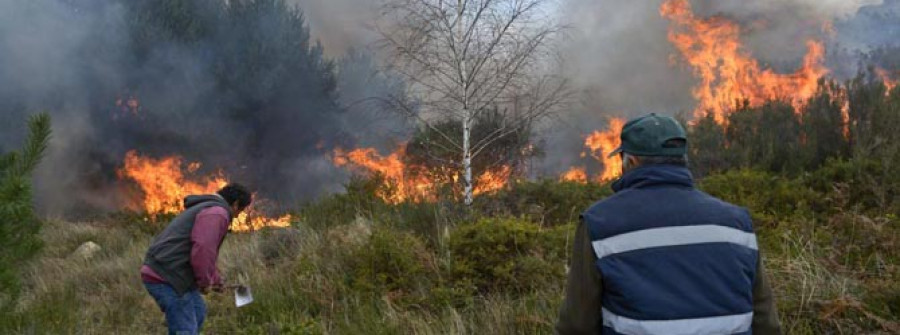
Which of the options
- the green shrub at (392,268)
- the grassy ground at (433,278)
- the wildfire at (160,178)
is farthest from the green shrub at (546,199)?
the wildfire at (160,178)

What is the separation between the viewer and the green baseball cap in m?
2.03

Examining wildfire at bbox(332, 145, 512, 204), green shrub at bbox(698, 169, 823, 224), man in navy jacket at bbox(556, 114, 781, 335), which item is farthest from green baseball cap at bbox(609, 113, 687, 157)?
wildfire at bbox(332, 145, 512, 204)

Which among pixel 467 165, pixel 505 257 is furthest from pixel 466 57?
pixel 505 257

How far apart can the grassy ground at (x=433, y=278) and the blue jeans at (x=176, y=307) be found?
0.43 metres

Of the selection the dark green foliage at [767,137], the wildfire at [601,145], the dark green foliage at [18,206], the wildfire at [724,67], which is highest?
the wildfire at [724,67]

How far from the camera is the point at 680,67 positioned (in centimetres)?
1758

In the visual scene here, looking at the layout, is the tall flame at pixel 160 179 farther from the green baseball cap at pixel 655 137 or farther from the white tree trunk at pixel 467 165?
the green baseball cap at pixel 655 137

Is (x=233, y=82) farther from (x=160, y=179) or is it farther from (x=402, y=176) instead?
(x=402, y=176)

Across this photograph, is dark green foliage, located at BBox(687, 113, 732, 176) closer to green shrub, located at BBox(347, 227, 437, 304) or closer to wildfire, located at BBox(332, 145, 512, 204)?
wildfire, located at BBox(332, 145, 512, 204)

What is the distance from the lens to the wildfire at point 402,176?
8.89 metres

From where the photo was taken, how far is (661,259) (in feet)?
6.19

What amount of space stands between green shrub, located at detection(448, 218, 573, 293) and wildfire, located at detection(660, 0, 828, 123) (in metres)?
9.99

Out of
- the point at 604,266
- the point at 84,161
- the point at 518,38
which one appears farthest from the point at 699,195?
the point at 84,161

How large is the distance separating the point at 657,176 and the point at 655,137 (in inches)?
5.3
